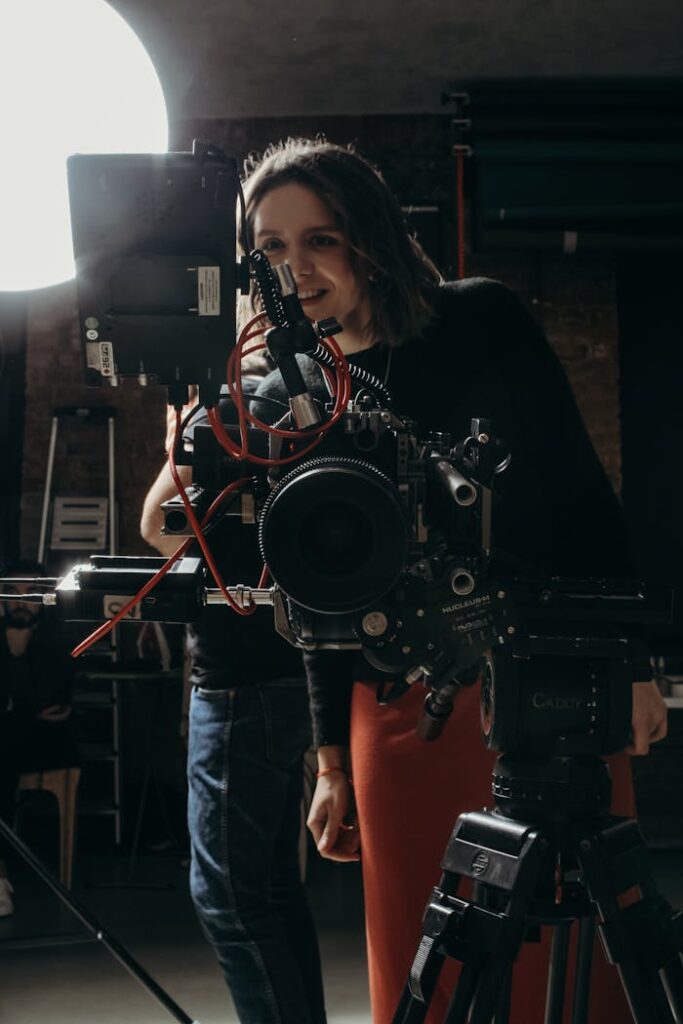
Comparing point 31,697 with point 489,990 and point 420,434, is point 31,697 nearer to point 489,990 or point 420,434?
point 420,434

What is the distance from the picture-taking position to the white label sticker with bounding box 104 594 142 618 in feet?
3.24

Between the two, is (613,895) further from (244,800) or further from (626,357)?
(626,357)

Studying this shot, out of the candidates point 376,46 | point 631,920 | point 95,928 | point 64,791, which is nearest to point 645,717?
point 631,920

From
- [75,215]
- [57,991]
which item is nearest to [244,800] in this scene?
[75,215]

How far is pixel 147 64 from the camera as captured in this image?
54.0 inches

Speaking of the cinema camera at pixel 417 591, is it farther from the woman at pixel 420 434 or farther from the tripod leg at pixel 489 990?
the woman at pixel 420 434

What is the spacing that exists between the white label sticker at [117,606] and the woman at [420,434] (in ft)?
1.41

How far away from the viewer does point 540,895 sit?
3.40ft

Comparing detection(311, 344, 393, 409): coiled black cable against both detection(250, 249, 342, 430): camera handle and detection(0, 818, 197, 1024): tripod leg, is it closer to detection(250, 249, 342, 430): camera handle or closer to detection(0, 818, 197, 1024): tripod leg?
detection(250, 249, 342, 430): camera handle

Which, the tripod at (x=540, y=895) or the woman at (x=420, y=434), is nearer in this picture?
the tripod at (x=540, y=895)

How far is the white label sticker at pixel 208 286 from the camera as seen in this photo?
1.03 meters

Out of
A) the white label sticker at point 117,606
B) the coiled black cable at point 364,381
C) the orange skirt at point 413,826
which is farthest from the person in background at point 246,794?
the white label sticker at point 117,606

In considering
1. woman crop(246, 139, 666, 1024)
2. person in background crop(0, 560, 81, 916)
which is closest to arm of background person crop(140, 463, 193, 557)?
woman crop(246, 139, 666, 1024)

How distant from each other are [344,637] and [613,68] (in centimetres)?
405
